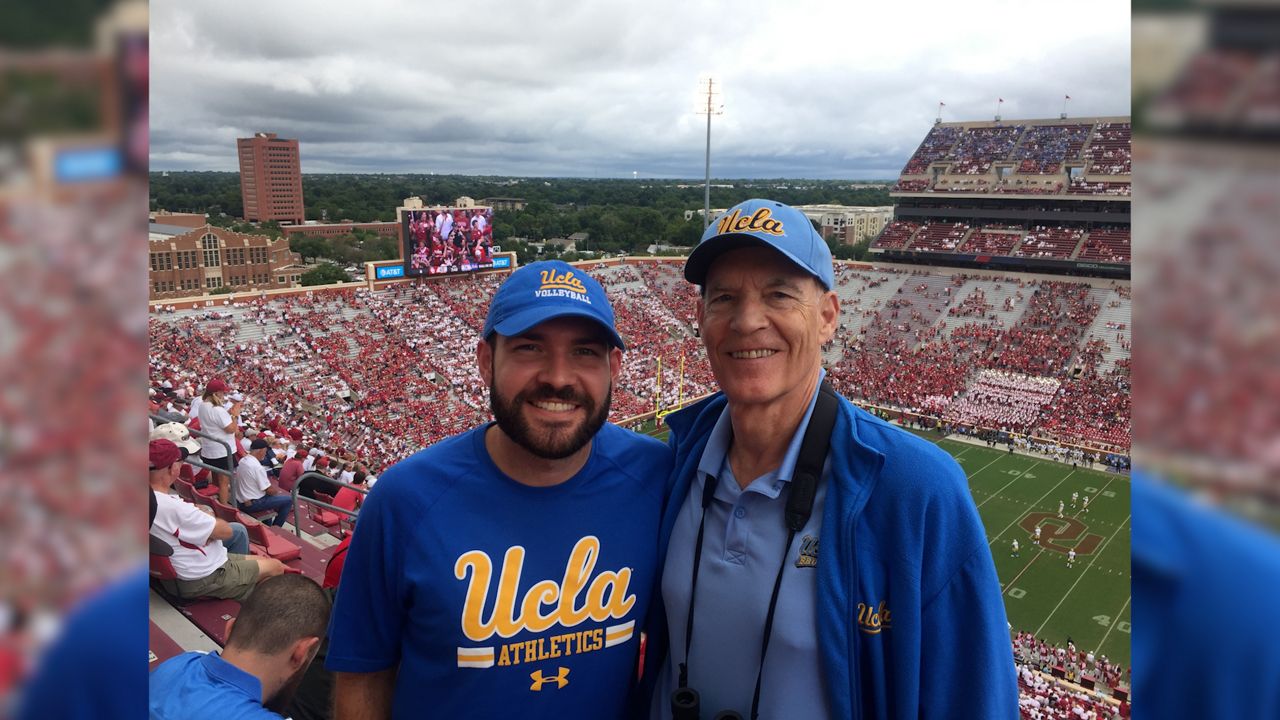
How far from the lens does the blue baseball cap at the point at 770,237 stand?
6.15ft

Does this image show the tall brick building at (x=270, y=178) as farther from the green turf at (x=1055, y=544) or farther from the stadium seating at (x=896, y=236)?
the green turf at (x=1055, y=544)

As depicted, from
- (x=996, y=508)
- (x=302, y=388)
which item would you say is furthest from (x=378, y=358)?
(x=996, y=508)

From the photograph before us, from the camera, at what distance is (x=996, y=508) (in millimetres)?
20656

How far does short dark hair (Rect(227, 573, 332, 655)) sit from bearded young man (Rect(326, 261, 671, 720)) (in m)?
0.47

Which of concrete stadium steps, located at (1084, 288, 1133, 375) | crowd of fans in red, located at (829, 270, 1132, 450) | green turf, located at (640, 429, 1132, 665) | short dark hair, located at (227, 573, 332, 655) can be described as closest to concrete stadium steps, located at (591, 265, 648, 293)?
crowd of fans in red, located at (829, 270, 1132, 450)

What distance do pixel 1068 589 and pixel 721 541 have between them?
694 inches

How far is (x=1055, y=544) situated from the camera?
61.7 feet

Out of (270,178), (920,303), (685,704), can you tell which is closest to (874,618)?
(685,704)

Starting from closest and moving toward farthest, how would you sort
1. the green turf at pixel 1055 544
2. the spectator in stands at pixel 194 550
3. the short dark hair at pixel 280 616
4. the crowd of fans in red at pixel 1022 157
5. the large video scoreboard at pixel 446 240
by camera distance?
the short dark hair at pixel 280 616, the spectator in stands at pixel 194 550, the green turf at pixel 1055 544, the large video scoreboard at pixel 446 240, the crowd of fans in red at pixel 1022 157

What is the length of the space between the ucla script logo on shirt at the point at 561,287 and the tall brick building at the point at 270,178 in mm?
98619

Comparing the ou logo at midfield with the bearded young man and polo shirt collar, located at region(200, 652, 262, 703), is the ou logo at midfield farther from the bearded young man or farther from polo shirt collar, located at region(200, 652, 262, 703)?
polo shirt collar, located at region(200, 652, 262, 703)

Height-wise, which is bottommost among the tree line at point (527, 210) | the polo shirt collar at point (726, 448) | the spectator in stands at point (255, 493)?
the spectator in stands at point (255, 493)

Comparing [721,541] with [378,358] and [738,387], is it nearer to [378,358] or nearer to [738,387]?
[738,387]

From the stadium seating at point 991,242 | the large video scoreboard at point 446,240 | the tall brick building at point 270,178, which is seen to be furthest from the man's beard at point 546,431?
the tall brick building at point 270,178
